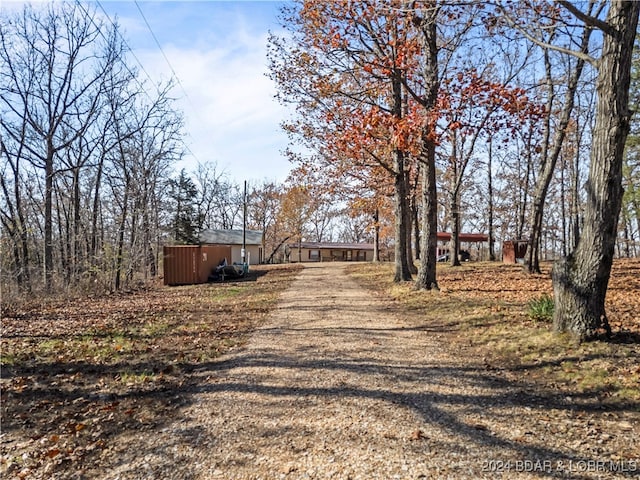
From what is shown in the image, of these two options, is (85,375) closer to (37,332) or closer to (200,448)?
(200,448)

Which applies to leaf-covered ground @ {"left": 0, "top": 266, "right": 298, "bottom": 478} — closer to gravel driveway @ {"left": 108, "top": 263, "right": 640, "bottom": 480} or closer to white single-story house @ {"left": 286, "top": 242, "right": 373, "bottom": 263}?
gravel driveway @ {"left": 108, "top": 263, "right": 640, "bottom": 480}

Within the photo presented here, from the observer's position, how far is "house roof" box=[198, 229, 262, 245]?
4156 cm

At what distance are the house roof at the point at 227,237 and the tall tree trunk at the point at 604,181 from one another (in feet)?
126

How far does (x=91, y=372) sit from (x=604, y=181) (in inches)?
283

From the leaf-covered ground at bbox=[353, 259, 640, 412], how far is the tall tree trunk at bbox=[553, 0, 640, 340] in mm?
445

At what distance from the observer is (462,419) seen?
3.68 m

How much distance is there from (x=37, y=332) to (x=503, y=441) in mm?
8140

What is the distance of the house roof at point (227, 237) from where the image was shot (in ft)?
136

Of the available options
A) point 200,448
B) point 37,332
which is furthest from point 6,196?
point 200,448

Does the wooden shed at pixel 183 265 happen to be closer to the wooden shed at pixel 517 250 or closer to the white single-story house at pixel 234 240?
the wooden shed at pixel 517 250

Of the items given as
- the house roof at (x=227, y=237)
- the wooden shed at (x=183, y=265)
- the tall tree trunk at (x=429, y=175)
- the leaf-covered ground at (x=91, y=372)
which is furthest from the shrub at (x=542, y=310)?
the house roof at (x=227, y=237)

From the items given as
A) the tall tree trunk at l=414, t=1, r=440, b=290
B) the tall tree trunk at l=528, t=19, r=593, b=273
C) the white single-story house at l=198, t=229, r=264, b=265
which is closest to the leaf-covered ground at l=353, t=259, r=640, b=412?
the tall tree trunk at l=414, t=1, r=440, b=290

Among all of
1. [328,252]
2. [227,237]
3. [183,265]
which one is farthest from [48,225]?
[328,252]

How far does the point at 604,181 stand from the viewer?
534 centimetres
